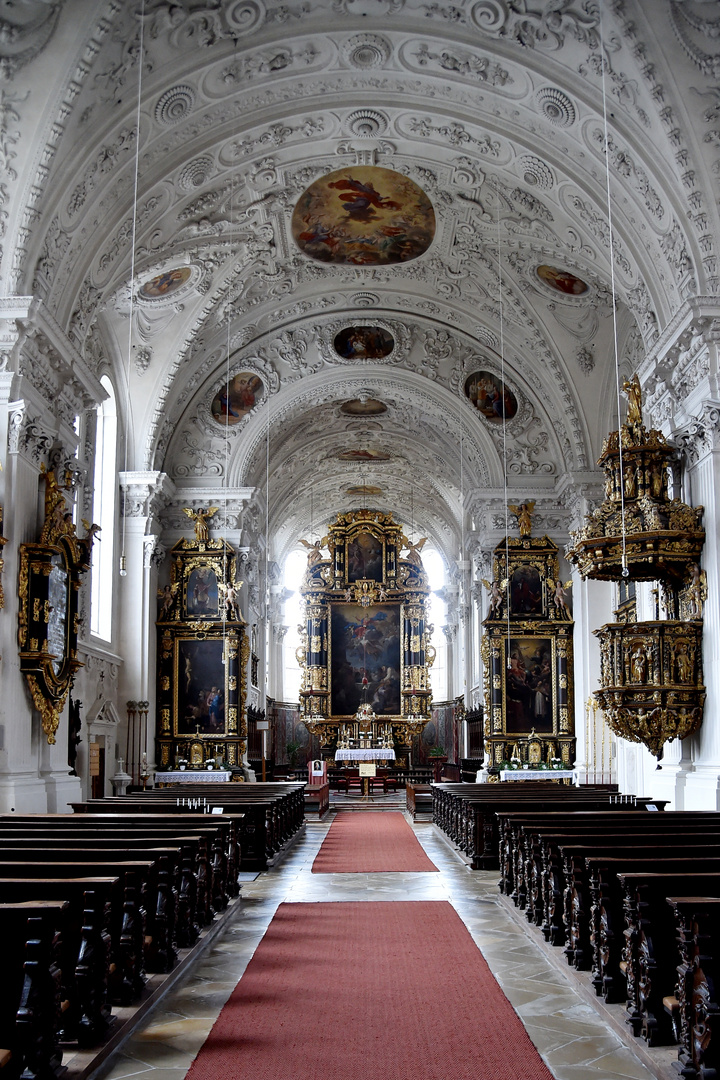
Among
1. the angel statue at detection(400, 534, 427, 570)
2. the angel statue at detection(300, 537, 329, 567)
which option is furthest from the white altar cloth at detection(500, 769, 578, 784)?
the angel statue at detection(300, 537, 329, 567)

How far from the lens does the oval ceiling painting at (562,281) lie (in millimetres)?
18231

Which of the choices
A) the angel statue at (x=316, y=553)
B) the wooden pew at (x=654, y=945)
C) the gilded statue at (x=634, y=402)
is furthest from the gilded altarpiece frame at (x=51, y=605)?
the angel statue at (x=316, y=553)

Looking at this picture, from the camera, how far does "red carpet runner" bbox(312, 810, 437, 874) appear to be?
12531 mm

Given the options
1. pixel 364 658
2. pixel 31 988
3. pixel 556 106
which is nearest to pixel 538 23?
pixel 556 106

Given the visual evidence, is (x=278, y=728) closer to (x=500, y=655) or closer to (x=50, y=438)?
(x=500, y=655)

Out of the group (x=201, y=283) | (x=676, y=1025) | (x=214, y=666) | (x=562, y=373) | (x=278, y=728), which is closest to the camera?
(x=676, y=1025)

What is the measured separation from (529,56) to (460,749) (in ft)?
69.2

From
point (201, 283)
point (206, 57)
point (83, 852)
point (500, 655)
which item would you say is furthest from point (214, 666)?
point (83, 852)

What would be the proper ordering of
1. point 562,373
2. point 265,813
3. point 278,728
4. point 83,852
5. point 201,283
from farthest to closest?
point 278,728 < point 562,373 < point 201,283 < point 265,813 < point 83,852

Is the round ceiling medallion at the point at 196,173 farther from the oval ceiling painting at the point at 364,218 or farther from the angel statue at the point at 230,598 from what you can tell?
the angel statue at the point at 230,598

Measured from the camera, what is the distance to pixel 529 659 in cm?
2234

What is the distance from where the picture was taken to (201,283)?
1884cm

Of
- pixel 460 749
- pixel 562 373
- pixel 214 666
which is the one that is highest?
pixel 562 373

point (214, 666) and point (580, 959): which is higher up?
point (214, 666)
